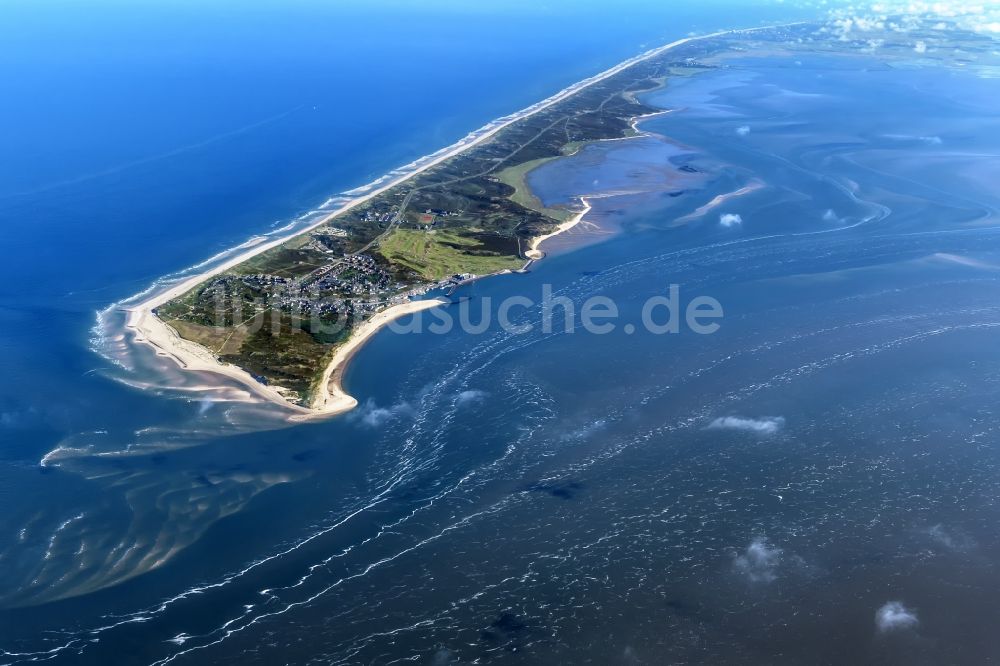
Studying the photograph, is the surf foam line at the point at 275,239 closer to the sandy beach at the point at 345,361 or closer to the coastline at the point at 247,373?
the coastline at the point at 247,373

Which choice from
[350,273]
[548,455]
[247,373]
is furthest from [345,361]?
[548,455]

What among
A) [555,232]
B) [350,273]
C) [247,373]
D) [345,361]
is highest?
[350,273]

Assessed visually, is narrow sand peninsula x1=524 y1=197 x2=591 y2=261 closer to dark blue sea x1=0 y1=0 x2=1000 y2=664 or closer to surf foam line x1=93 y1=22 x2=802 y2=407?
dark blue sea x1=0 y1=0 x2=1000 y2=664

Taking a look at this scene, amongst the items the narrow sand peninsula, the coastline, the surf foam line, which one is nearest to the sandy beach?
the coastline

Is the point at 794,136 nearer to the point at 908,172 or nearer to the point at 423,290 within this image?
the point at 908,172

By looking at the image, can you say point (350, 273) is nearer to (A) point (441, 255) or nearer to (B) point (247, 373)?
(A) point (441, 255)

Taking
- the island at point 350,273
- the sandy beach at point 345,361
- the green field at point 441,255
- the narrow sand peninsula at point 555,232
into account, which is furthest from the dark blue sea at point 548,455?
the green field at point 441,255
